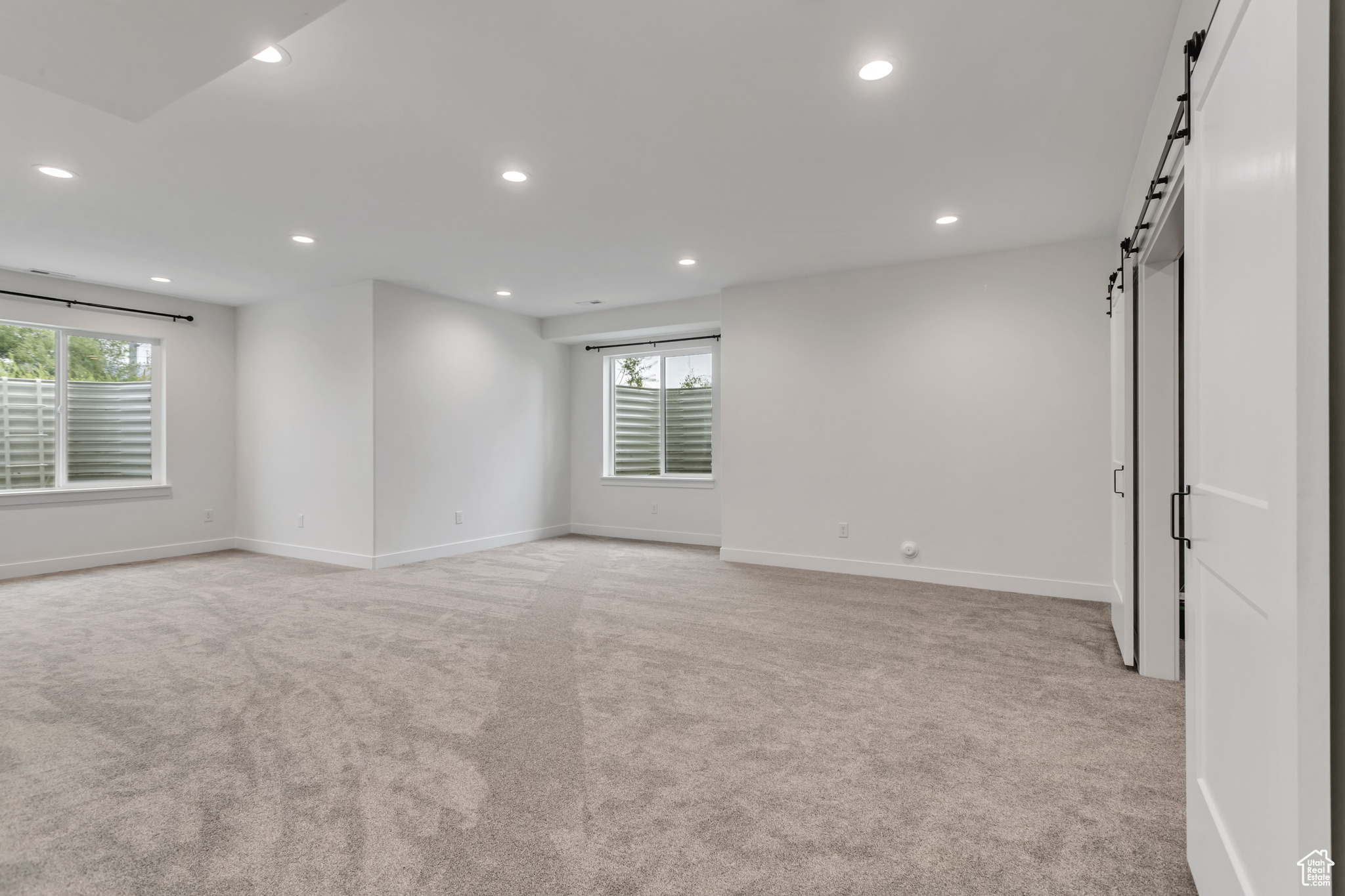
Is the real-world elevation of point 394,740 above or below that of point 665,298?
below

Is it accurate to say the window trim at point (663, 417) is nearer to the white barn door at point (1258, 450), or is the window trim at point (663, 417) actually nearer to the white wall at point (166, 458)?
the white wall at point (166, 458)

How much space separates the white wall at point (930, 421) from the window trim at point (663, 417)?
129 cm

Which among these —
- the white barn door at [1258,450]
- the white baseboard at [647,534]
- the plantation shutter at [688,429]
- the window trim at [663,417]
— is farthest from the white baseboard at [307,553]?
the white barn door at [1258,450]

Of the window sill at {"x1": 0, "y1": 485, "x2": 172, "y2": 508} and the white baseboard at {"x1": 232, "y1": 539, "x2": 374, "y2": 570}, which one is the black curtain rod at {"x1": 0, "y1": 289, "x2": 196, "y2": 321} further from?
the white baseboard at {"x1": 232, "y1": 539, "x2": 374, "y2": 570}

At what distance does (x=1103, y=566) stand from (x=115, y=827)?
17.1 feet

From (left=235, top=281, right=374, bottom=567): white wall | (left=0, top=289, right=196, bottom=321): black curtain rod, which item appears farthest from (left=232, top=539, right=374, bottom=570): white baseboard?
(left=0, top=289, right=196, bottom=321): black curtain rod

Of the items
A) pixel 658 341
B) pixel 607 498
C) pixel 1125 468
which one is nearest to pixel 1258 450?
pixel 1125 468

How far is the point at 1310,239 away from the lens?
948 millimetres

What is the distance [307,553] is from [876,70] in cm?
601

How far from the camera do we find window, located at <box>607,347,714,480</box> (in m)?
7.39

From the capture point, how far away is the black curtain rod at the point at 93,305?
5395 millimetres

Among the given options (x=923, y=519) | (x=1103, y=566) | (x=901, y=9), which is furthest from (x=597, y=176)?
(x=1103, y=566)

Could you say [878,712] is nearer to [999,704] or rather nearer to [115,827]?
[999,704]

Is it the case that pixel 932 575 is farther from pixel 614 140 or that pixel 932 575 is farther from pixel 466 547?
pixel 466 547
